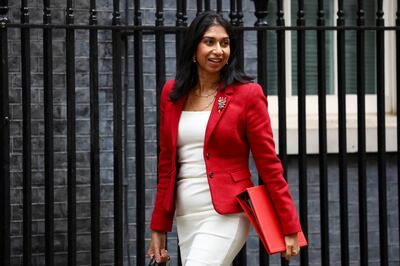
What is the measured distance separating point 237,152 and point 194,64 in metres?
0.53

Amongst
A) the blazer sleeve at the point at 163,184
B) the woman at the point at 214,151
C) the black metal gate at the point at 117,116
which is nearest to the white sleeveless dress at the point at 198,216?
the woman at the point at 214,151

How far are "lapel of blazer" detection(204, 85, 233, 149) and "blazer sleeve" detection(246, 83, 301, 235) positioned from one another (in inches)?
4.1

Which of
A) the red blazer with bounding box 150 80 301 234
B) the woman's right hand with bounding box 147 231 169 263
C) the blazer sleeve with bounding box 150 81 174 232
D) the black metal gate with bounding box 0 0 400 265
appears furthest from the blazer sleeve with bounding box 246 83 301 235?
the black metal gate with bounding box 0 0 400 265

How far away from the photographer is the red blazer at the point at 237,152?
4.94 metres

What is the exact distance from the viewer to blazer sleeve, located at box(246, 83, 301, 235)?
4.93m

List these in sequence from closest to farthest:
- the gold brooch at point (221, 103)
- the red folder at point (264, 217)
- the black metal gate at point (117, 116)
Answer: the red folder at point (264, 217) → the gold brooch at point (221, 103) → the black metal gate at point (117, 116)

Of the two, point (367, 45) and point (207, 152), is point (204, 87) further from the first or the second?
point (367, 45)

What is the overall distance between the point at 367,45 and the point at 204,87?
12.8 ft

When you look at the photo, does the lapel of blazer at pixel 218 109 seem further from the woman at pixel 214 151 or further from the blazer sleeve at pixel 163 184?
the blazer sleeve at pixel 163 184

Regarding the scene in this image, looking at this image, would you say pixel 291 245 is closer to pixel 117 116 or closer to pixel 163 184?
pixel 163 184

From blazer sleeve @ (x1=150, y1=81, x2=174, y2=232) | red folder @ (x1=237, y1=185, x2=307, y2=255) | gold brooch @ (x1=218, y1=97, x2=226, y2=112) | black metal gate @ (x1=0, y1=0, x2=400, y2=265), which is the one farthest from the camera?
black metal gate @ (x1=0, y1=0, x2=400, y2=265)

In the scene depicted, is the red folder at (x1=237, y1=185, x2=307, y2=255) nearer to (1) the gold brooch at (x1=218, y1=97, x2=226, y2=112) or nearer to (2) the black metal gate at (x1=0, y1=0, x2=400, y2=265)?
(1) the gold brooch at (x1=218, y1=97, x2=226, y2=112)

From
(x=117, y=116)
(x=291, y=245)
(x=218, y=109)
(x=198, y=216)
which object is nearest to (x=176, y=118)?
(x=218, y=109)

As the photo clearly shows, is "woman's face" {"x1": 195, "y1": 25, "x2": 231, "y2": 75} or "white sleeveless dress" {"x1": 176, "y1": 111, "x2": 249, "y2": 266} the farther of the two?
"woman's face" {"x1": 195, "y1": 25, "x2": 231, "y2": 75}
